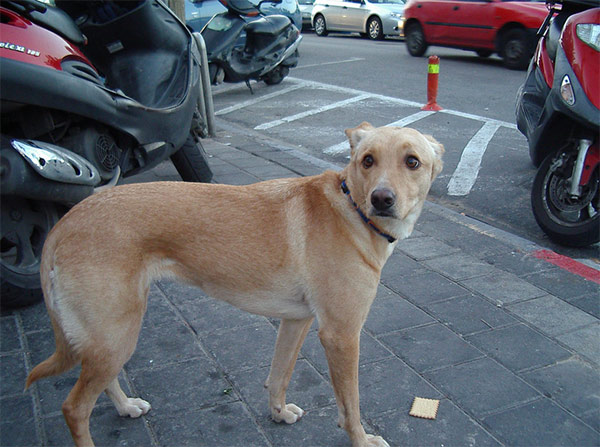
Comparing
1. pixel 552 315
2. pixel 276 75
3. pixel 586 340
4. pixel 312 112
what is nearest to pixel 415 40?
pixel 276 75

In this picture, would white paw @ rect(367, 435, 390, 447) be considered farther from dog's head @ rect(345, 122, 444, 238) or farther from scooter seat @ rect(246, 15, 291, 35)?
scooter seat @ rect(246, 15, 291, 35)

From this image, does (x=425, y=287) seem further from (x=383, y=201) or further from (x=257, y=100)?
(x=257, y=100)

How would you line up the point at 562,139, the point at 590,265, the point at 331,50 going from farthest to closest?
the point at 331,50 < the point at 562,139 < the point at 590,265

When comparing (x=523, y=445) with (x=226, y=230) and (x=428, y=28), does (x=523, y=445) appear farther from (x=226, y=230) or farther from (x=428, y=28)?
(x=428, y=28)

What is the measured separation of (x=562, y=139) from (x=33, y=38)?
389 centimetres

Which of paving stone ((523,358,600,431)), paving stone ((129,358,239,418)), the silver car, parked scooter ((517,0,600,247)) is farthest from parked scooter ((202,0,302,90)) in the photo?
the silver car

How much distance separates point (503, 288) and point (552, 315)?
0.39 metres

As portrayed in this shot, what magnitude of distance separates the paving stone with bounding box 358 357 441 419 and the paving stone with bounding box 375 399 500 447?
0.06 metres

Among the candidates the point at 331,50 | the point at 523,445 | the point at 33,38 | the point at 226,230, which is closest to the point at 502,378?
the point at 523,445

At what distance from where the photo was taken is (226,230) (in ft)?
7.98

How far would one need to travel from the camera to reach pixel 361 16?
2041 cm

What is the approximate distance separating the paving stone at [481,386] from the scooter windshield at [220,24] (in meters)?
9.06

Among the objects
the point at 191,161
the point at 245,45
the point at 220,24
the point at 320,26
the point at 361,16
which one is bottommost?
the point at 191,161

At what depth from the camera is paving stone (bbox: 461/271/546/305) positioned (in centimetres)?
372
